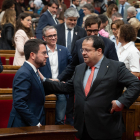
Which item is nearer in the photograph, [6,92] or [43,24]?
[6,92]

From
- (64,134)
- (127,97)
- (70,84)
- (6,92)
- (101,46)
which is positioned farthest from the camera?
(6,92)

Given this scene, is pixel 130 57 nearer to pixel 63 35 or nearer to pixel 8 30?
pixel 63 35

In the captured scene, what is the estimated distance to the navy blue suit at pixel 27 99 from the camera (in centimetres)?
219

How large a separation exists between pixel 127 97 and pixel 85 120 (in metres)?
0.40

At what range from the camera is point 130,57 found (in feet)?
10.7

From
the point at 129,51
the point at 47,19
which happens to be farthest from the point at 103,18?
the point at 129,51

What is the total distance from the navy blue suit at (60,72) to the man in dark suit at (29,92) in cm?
68

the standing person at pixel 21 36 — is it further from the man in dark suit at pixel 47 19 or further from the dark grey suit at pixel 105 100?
the dark grey suit at pixel 105 100

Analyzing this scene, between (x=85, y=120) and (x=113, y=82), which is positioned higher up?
(x=113, y=82)

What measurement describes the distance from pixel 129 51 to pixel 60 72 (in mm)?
879

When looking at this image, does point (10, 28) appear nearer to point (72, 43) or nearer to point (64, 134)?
point (72, 43)

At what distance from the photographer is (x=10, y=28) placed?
525 centimetres

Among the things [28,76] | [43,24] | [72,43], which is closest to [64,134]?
[28,76]

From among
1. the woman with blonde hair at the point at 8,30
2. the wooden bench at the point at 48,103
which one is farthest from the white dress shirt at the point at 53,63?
the woman with blonde hair at the point at 8,30
